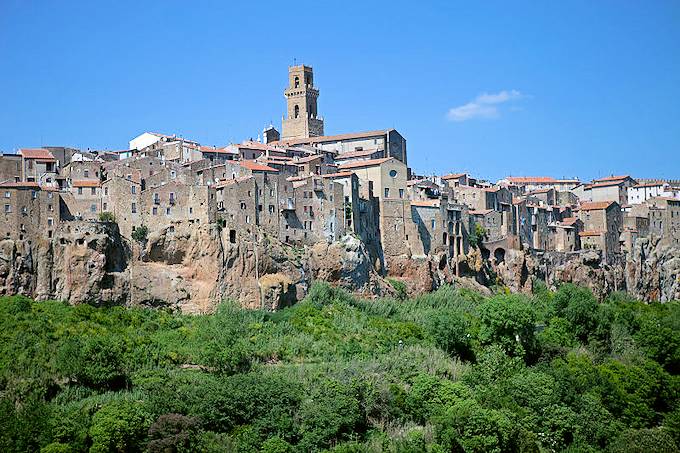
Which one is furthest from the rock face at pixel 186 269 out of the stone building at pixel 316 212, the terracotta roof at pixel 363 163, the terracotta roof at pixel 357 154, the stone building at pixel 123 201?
the terracotta roof at pixel 357 154

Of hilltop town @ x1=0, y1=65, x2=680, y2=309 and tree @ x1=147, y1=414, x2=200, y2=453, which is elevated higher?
hilltop town @ x1=0, y1=65, x2=680, y2=309

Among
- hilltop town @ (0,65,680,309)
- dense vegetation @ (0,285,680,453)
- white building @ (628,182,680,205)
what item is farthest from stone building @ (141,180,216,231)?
white building @ (628,182,680,205)

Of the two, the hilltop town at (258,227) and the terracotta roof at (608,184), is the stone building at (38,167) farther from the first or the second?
the terracotta roof at (608,184)

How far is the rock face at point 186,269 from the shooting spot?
Answer: 53594 mm

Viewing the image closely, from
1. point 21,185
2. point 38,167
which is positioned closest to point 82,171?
point 38,167

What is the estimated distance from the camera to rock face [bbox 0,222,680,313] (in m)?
Result: 53.6

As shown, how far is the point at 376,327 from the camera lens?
56594mm

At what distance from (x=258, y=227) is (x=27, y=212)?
12.4 metres

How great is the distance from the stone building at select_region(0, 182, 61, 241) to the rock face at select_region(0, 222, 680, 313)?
636 millimetres

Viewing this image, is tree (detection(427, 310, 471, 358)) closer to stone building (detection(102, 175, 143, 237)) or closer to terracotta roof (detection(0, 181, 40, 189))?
stone building (detection(102, 175, 143, 237))

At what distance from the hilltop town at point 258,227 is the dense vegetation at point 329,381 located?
1931 mm

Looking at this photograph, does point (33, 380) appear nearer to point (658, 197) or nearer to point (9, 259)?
point (9, 259)

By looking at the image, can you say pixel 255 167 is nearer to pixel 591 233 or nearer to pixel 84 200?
pixel 84 200

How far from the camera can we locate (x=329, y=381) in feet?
157
